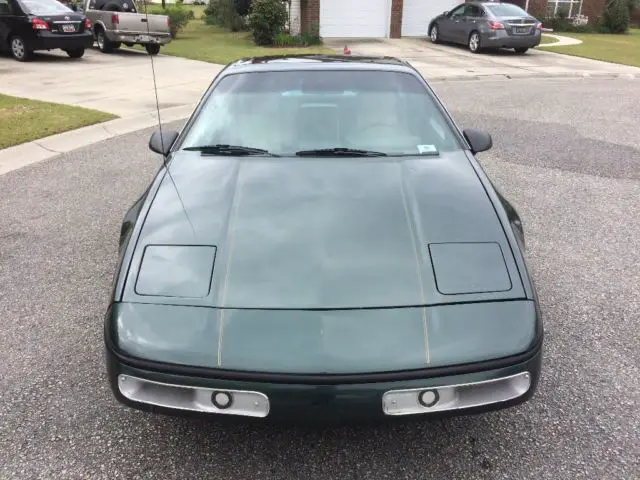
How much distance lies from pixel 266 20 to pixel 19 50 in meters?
7.65

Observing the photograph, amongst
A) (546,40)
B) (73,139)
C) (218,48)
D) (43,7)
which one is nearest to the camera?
(73,139)

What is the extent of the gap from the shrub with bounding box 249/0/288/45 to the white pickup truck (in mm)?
3315

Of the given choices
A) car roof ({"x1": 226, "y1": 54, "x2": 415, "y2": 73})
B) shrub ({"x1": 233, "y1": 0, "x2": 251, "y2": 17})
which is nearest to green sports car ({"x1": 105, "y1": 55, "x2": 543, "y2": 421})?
car roof ({"x1": 226, "y1": 54, "x2": 415, "y2": 73})

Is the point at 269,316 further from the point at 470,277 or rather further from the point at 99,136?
the point at 99,136

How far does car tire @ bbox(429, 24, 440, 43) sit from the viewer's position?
814 inches

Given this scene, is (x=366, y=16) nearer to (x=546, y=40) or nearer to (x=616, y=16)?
(x=546, y=40)

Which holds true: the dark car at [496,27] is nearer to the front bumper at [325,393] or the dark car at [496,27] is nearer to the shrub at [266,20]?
the shrub at [266,20]

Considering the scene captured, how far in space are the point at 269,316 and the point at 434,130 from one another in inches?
72.1

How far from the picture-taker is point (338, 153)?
10.6 feet

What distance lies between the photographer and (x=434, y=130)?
3465 millimetres

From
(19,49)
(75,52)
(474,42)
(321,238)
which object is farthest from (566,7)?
(321,238)

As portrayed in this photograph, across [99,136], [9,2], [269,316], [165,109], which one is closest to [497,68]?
[165,109]

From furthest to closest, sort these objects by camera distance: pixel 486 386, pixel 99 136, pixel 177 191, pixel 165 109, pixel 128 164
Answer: pixel 165 109
pixel 99 136
pixel 128 164
pixel 177 191
pixel 486 386

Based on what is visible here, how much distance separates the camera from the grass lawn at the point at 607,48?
1734 cm
